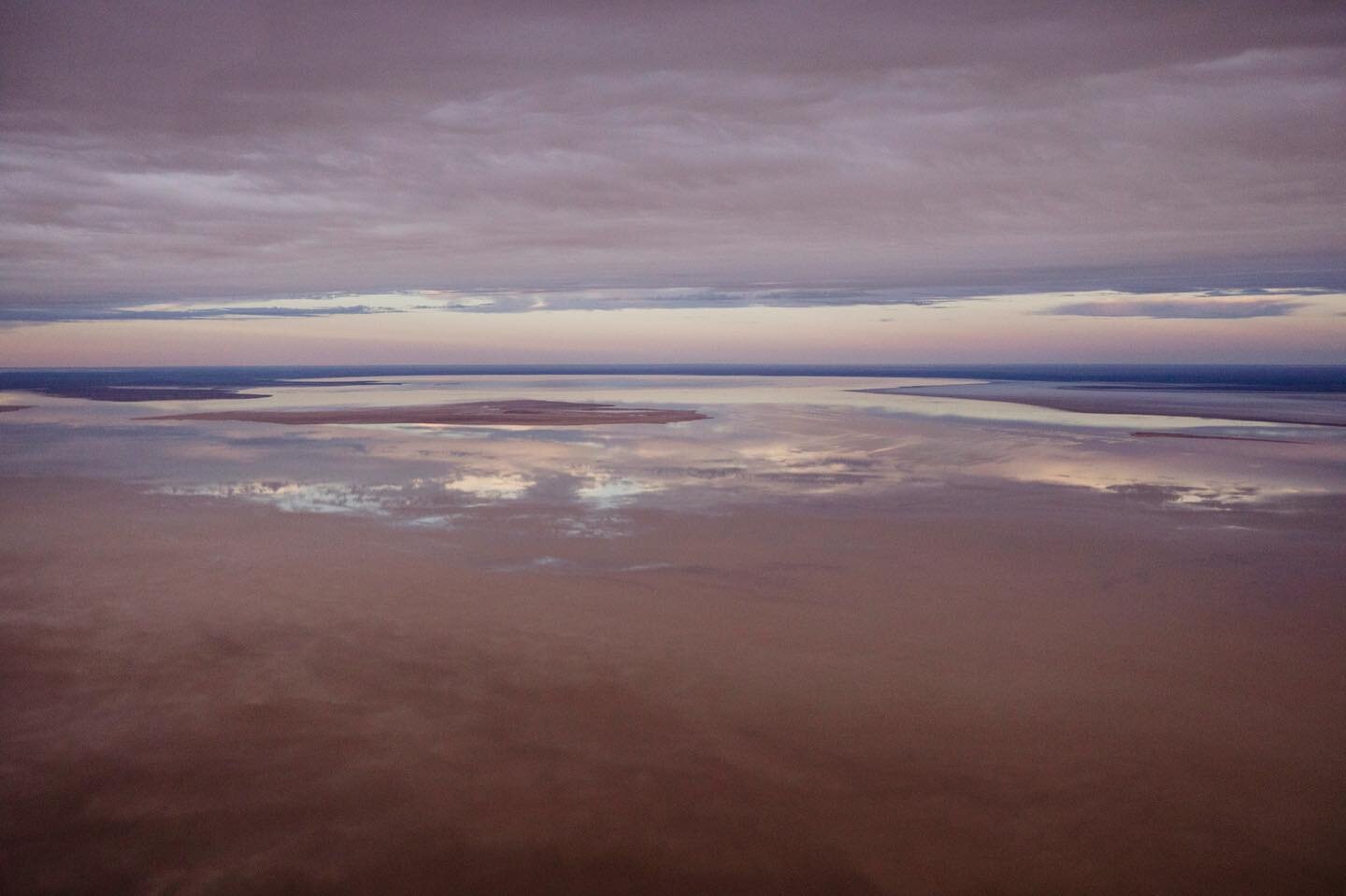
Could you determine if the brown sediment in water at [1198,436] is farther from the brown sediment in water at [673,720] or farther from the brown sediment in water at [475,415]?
the brown sediment in water at [673,720]

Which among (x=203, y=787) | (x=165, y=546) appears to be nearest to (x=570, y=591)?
(x=203, y=787)

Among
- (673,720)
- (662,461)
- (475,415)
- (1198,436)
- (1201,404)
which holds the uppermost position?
(1201,404)

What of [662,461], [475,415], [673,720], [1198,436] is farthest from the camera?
[475,415]

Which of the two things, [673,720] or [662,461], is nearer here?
[673,720]

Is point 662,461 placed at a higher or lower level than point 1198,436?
lower

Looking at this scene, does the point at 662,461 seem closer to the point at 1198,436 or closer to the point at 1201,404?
the point at 1198,436

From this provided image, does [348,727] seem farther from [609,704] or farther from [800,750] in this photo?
[800,750]

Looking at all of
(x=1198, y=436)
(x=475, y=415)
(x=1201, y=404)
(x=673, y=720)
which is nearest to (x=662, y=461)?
(x=673, y=720)
